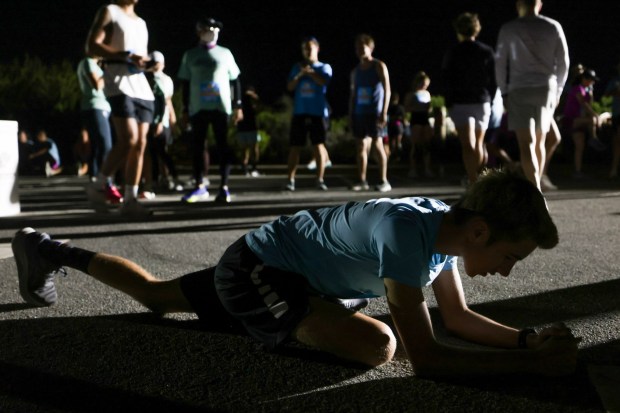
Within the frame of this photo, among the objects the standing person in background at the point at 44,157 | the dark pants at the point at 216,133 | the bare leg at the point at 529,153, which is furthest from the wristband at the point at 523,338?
the standing person in background at the point at 44,157

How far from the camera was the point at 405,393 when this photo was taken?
235cm

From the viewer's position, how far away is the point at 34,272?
347cm

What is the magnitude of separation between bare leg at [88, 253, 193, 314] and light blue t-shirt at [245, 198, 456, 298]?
0.47m

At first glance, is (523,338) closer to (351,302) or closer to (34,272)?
(351,302)

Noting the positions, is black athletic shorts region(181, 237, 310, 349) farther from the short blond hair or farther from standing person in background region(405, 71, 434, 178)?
standing person in background region(405, 71, 434, 178)

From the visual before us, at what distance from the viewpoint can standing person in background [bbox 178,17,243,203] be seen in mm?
8695

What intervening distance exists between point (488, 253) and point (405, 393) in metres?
0.47

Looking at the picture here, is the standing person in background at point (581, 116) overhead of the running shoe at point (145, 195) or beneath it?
overhead

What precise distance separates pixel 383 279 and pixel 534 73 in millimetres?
5275

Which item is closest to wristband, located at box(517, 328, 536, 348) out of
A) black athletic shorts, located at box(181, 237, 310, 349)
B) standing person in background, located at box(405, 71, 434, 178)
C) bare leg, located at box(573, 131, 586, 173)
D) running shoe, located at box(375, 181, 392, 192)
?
black athletic shorts, located at box(181, 237, 310, 349)

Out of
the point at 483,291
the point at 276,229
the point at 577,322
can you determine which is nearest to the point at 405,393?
the point at 276,229

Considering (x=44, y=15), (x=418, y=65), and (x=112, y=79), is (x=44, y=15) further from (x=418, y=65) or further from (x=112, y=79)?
(x=112, y=79)

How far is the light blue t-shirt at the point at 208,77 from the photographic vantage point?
868 cm

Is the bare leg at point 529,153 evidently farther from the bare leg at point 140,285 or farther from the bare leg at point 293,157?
the bare leg at point 140,285
